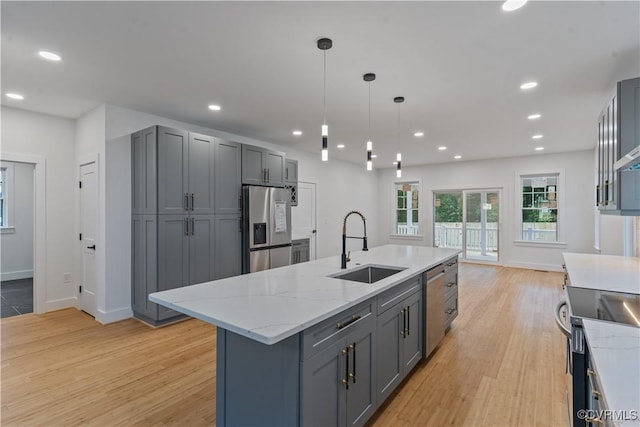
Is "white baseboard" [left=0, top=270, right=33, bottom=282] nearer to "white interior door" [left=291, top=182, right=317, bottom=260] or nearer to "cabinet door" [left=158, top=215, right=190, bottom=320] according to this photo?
"cabinet door" [left=158, top=215, right=190, bottom=320]

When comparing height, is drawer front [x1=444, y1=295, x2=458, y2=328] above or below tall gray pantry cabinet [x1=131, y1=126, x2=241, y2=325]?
below

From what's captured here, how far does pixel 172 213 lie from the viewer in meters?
3.75

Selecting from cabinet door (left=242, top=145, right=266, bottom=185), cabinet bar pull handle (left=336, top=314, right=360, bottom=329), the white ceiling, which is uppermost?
the white ceiling

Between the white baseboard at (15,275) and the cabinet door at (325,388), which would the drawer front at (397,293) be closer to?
the cabinet door at (325,388)

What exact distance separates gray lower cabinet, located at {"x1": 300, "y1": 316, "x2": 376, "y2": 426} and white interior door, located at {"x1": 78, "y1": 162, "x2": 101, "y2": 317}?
367 cm

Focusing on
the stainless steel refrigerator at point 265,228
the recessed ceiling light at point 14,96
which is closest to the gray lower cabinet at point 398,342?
the stainless steel refrigerator at point 265,228

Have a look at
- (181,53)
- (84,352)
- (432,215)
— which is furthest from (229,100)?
(432,215)

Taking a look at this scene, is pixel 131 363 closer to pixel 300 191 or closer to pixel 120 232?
pixel 120 232

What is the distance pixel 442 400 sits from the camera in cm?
228

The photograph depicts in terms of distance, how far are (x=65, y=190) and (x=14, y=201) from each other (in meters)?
3.13

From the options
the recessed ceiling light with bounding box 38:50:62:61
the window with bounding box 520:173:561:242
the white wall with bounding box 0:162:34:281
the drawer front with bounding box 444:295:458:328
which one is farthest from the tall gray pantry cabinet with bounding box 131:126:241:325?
the window with bounding box 520:173:561:242

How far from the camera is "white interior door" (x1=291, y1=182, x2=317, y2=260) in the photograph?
6699mm

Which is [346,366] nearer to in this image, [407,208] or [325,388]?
[325,388]

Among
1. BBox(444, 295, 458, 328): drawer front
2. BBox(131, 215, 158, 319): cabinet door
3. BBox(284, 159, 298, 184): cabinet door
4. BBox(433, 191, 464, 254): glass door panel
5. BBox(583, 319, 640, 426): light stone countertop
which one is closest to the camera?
BBox(583, 319, 640, 426): light stone countertop
